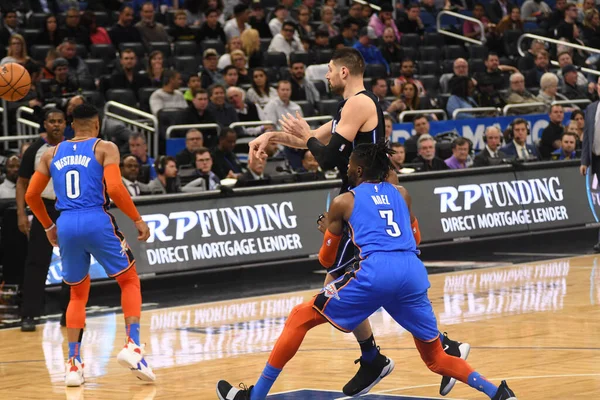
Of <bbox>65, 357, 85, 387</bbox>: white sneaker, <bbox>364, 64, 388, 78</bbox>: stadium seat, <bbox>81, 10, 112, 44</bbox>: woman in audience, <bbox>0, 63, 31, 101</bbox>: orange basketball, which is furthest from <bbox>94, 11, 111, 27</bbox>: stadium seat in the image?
<bbox>65, 357, 85, 387</bbox>: white sneaker

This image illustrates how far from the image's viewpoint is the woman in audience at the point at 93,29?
63.6 ft

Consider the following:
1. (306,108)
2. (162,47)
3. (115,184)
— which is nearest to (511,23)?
(306,108)

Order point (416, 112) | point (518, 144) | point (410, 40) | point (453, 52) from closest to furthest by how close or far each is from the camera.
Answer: point (518, 144) → point (416, 112) → point (410, 40) → point (453, 52)

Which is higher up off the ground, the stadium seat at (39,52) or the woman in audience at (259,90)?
the stadium seat at (39,52)

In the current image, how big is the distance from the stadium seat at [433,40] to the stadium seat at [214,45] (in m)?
5.71

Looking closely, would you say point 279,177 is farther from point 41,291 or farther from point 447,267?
point 41,291

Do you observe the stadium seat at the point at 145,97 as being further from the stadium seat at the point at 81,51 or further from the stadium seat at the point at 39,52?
the stadium seat at the point at 39,52

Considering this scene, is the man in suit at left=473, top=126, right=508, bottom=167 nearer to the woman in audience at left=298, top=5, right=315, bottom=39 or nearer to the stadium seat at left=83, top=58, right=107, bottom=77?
the woman in audience at left=298, top=5, right=315, bottom=39

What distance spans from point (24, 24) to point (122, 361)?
12.4 meters

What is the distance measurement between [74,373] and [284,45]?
43.7ft

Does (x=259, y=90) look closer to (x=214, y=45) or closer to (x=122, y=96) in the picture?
(x=214, y=45)

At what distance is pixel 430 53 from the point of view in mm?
24203

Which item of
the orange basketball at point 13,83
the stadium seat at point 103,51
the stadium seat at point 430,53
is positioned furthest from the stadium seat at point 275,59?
the orange basketball at point 13,83

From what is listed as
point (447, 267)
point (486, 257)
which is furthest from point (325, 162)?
point (486, 257)
